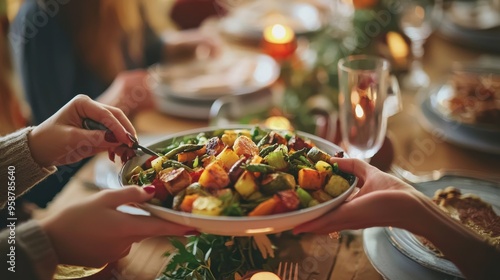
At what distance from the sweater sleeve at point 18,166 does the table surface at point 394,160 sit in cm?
11

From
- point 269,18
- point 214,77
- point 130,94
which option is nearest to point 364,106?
point 214,77

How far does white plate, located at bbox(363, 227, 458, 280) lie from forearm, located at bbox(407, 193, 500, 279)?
2.6 inches

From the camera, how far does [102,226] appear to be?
2.46 ft

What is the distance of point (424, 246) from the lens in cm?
91

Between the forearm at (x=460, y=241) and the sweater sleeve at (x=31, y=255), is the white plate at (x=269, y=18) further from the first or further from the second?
the sweater sleeve at (x=31, y=255)

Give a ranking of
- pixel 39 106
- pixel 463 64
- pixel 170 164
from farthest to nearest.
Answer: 1. pixel 463 64
2. pixel 39 106
3. pixel 170 164

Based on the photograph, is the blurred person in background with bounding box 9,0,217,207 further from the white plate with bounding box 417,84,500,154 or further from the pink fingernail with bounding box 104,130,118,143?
the white plate with bounding box 417,84,500,154

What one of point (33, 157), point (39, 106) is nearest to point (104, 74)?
point (39, 106)

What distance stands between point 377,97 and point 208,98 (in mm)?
585

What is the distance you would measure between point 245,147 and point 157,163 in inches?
5.7

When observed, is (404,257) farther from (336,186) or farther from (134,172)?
(134,172)

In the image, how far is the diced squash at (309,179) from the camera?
805mm

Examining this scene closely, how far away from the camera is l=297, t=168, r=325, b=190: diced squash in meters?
0.80

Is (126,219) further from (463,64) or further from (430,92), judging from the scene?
(463,64)
